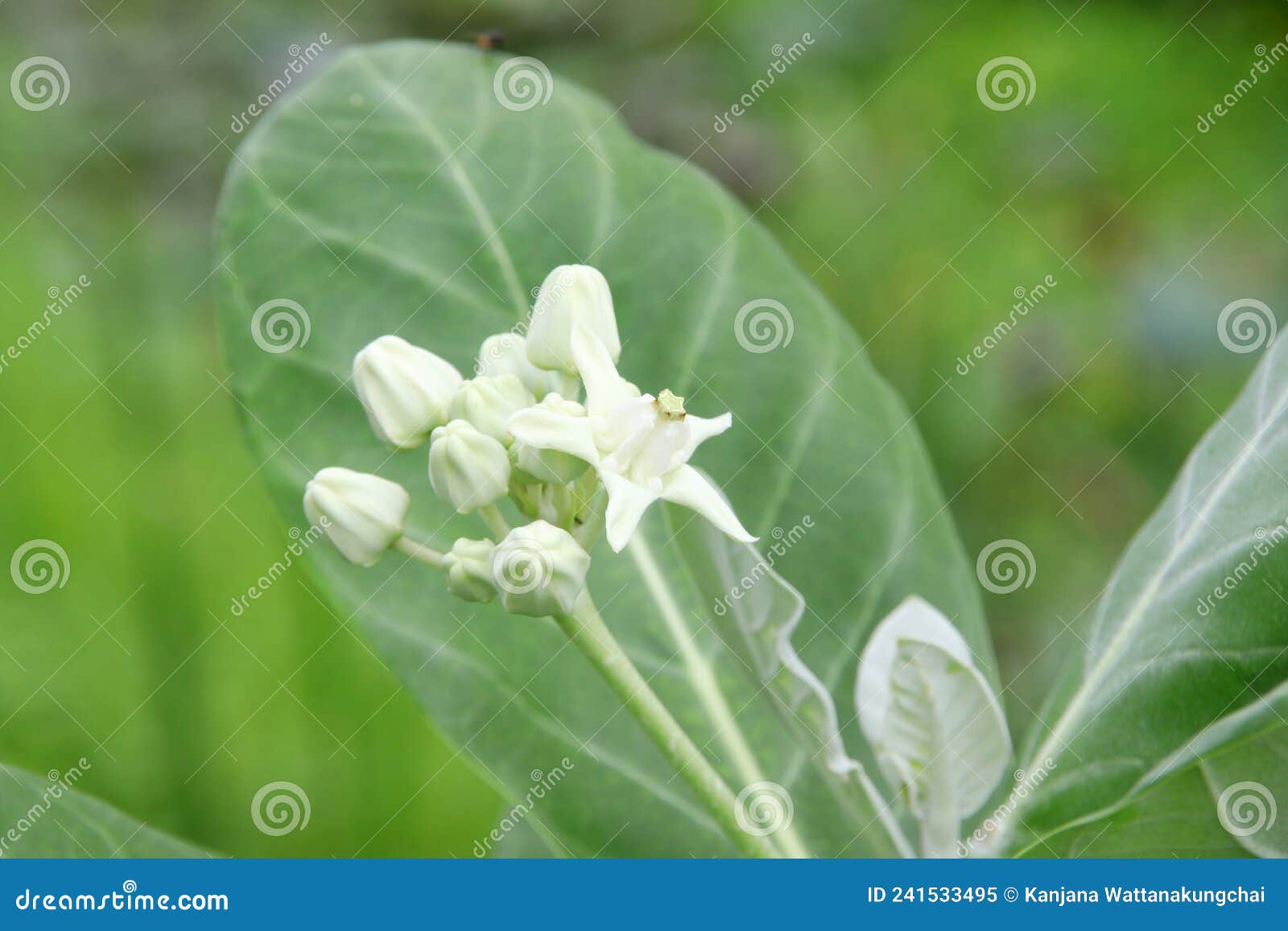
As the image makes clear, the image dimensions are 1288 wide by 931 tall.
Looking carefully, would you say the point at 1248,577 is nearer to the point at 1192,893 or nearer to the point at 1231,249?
the point at 1192,893

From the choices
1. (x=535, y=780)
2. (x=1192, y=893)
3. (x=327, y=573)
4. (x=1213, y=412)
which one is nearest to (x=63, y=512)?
(x=327, y=573)
